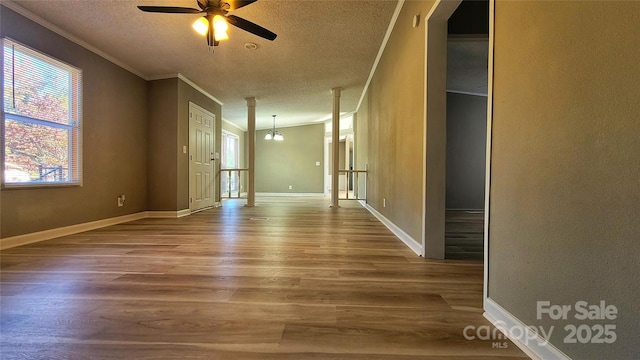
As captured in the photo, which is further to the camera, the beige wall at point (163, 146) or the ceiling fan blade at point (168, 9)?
the beige wall at point (163, 146)

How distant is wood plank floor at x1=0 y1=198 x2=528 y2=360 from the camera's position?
43.7 inches

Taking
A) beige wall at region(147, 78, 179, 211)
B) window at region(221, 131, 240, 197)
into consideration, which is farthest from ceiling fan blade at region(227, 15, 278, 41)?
window at region(221, 131, 240, 197)

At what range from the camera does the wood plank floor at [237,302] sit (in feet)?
3.64

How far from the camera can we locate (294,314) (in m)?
1.37

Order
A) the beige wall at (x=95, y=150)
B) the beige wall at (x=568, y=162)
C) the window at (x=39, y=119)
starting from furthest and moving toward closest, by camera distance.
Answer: the beige wall at (x=95, y=150) < the window at (x=39, y=119) < the beige wall at (x=568, y=162)

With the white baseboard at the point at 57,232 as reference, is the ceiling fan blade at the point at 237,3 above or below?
above

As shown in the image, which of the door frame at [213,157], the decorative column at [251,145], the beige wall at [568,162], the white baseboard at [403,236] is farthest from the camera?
the decorative column at [251,145]

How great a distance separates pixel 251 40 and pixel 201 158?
276cm

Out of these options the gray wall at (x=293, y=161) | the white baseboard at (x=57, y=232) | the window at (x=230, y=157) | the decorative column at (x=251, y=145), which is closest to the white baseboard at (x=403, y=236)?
the decorative column at (x=251, y=145)

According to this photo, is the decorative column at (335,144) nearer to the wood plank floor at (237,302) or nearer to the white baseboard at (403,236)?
the white baseboard at (403,236)

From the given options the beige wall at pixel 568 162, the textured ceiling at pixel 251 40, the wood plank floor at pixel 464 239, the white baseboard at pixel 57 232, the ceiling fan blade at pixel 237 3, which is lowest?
the wood plank floor at pixel 464 239

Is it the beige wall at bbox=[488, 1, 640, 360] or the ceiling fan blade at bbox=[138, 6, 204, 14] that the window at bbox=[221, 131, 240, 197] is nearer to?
the ceiling fan blade at bbox=[138, 6, 204, 14]

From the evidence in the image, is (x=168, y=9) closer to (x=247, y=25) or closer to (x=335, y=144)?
(x=247, y=25)

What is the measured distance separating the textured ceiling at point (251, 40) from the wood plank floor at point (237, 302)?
240cm
